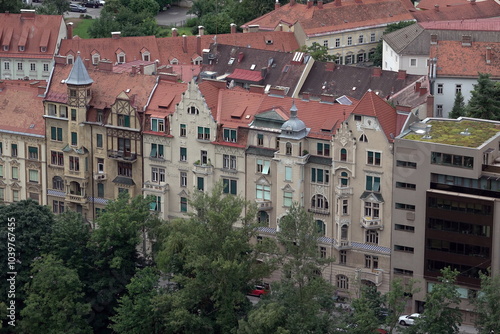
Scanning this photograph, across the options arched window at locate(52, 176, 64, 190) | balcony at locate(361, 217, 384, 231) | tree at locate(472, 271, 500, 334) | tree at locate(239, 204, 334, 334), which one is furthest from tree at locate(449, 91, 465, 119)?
arched window at locate(52, 176, 64, 190)

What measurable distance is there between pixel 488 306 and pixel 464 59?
63489 mm

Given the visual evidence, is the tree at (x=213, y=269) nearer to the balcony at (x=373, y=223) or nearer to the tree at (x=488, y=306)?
the balcony at (x=373, y=223)

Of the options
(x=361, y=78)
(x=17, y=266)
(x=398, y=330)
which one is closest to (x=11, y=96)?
(x=17, y=266)

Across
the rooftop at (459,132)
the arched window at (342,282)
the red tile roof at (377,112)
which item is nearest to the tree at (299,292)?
the arched window at (342,282)

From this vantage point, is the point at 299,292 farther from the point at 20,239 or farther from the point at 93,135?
the point at 93,135

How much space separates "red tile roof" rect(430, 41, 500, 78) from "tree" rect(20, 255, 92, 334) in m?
64.6

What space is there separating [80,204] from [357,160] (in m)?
34.7

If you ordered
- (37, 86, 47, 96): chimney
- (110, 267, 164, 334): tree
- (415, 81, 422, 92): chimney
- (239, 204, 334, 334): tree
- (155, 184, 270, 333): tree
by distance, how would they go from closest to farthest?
(239, 204, 334, 334): tree < (155, 184, 270, 333): tree < (110, 267, 164, 334): tree < (37, 86, 47, 96): chimney < (415, 81, 422, 92): chimney

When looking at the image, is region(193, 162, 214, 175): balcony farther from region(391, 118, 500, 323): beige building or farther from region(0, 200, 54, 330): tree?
region(391, 118, 500, 323): beige building

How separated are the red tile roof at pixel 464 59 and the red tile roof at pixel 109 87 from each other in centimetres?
4408

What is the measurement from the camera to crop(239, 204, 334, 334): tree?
139 metres

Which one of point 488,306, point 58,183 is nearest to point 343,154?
point 488,306

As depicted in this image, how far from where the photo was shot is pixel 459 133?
154m

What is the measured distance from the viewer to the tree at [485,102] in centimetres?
17625
